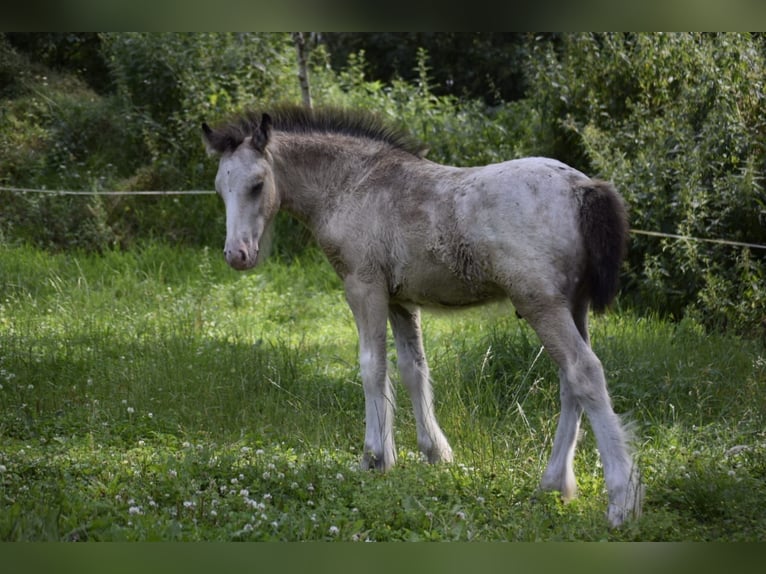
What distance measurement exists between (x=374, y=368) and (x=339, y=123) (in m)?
1.75

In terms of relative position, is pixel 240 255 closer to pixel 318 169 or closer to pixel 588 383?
pixel 318 169

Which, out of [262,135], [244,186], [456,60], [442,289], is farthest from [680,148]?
[456,60]

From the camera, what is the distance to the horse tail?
16.1ft

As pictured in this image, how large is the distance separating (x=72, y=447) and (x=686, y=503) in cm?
398

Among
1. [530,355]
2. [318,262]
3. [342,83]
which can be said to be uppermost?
[342,83]

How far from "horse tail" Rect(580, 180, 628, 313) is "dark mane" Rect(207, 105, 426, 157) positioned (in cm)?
155

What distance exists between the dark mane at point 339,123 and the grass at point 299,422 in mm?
1245

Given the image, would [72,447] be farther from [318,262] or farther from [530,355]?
[318,262]

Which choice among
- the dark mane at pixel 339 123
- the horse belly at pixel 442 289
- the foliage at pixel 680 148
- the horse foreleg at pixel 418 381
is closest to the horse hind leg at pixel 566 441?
the horse belly at pixel 442 289

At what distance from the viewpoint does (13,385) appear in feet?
24.2

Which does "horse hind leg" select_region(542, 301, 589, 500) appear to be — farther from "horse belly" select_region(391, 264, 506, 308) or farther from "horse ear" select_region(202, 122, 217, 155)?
"horse ear" select_region(202, 122, 217, 155)

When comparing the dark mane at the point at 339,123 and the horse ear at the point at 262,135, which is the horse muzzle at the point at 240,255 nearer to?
the horse ear at the point at 262,135

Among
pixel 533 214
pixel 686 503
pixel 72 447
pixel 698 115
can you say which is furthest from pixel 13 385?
pixel 698 115

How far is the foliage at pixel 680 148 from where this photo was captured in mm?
9156
